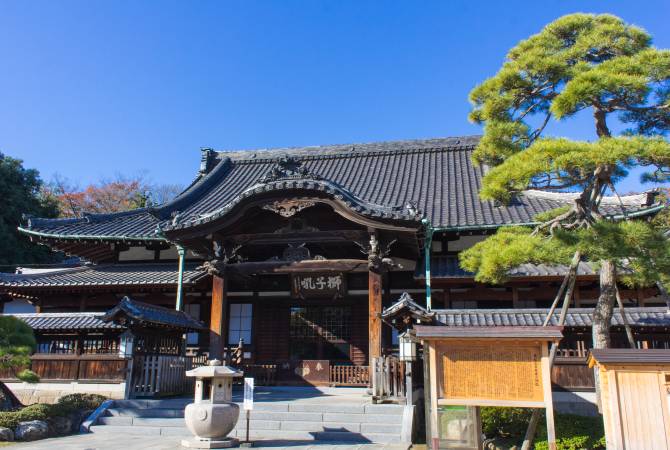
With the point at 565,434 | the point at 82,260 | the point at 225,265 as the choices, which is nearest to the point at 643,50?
the point at 565,434

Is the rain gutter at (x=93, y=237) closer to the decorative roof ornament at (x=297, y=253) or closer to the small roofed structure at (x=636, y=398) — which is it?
the decorative roof ornament at (x=297, y=253)

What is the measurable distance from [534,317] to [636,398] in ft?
17.8

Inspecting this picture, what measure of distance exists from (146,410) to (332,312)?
22.4 feet

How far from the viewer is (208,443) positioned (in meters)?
9.83

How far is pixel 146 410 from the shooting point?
12539mm

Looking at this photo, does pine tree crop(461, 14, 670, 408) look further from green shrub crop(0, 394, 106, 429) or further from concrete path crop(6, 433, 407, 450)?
green shrub crop(0, 394, 106, 429)

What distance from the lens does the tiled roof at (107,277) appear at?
53.5 feet

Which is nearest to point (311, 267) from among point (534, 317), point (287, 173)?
point (287, 173)

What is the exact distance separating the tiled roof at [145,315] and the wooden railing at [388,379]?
5533 millimetres

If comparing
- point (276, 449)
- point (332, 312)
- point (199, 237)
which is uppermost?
point (199, 237)

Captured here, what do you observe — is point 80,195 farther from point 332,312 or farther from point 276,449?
point 276,449

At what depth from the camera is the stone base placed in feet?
32.2

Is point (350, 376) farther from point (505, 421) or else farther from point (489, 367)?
point (489, 367)

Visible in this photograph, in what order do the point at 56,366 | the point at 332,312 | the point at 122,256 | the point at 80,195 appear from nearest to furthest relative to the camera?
the point at 56,366
the point at 332,312
the point at 122,256
the point at 80,195
